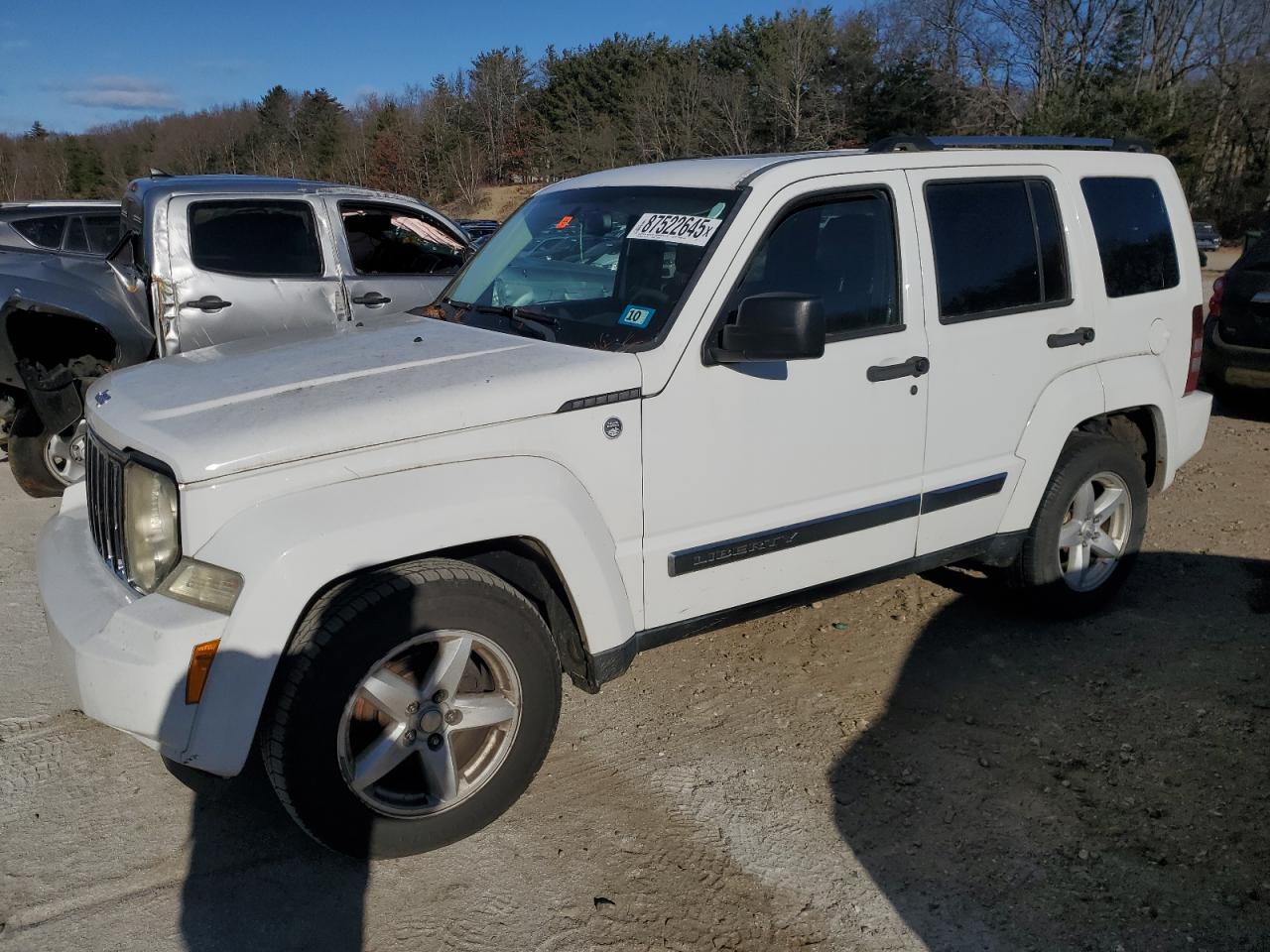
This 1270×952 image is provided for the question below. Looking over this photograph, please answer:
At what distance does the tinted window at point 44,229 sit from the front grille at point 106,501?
7131 millimetres

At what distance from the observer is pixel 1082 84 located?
4312cm

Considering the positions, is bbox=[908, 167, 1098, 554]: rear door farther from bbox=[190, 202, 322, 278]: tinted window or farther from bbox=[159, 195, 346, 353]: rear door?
bbox=[190, 202, 322, 278]: tinted window

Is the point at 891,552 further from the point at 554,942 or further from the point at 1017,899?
the point at 554,942

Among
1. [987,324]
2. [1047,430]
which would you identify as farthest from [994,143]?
[1047,430]

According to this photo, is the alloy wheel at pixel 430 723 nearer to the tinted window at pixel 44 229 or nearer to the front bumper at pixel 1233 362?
the front bumper at pixel 1233 362

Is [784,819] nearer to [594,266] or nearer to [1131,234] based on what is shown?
[594,266]

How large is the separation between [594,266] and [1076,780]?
8.19ft

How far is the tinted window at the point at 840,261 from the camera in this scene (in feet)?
11.4

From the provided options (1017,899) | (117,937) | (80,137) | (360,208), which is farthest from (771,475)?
(80,137)

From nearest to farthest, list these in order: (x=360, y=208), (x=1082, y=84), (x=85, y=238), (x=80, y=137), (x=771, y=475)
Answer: (x=771, y=475) → (x=360, y=208) → (x=85, y=238) → (x=1082, y=84) → (x=80, y=137)

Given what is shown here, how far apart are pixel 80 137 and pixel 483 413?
3267 inches

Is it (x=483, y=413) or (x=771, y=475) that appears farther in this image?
(x=771, y=475)

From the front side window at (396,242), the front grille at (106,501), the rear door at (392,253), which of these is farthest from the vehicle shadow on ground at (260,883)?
the front side window at (396,242)

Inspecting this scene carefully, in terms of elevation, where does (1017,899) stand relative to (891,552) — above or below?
below
